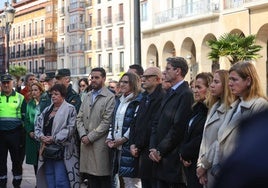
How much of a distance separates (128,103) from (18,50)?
94.9 m

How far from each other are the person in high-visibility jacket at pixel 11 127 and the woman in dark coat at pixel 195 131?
488 cm

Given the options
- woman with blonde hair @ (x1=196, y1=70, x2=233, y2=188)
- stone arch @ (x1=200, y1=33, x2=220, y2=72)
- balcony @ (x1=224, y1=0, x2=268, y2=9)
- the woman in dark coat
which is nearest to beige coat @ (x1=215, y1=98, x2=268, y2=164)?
woman with blonde hair @ (x1=196, y1=70, x2=233, y2=188)

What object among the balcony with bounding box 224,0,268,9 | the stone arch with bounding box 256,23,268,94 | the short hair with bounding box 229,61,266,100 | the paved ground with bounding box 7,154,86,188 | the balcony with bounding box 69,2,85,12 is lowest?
the paved ground with bounding box 7,154,86,188

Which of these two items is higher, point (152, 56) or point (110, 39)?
point (110, 39)

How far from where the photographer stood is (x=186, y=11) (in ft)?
133

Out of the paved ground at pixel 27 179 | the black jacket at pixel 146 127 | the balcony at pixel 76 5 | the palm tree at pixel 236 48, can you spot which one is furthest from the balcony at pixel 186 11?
the balcony at pixel 76 5

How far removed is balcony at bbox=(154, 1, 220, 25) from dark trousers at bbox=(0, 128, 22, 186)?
28829 mm

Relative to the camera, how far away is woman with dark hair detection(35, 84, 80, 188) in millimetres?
8023

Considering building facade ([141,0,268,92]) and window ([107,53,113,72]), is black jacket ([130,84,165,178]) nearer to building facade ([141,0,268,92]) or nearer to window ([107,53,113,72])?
building facade ([141,0,268,92])

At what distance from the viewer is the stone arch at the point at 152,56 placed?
4646 cm

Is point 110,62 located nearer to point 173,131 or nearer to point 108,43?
point 108,43

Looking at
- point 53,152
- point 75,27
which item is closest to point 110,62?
point 75,27

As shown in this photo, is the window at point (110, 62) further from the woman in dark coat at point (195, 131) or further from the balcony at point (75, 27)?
the woman in dark coat at point (195, 131)

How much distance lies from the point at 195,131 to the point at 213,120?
449 millimetres
